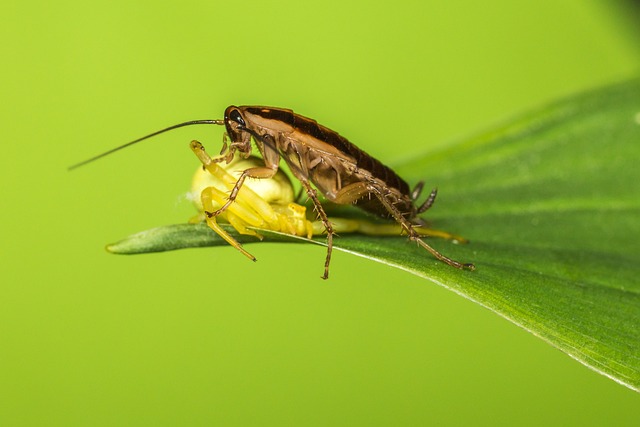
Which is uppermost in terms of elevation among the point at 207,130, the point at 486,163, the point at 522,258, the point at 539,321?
the point at 486,163

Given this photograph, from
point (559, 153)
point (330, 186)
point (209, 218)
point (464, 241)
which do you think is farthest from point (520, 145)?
point (209, 218)

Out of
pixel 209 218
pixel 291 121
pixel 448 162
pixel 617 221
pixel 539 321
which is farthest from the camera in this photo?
pixel 448 162

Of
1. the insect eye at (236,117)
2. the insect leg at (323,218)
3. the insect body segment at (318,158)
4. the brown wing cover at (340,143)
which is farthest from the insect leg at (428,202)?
the insect eye at (236,117)

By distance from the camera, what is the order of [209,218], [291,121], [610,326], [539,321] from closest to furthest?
[539,321] < [610,326] < [209,218] < [291,121]

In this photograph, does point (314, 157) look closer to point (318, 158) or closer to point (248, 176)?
point (318, 158)

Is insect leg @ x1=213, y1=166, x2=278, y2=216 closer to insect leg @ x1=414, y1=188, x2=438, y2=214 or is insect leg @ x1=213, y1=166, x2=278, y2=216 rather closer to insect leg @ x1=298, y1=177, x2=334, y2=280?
insect leg @ x1=298, y1=177, x2=334, y2=280

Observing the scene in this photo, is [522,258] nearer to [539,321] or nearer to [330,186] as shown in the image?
[539,321]

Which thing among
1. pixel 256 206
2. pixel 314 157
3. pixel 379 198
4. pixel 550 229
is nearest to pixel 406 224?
pixel 379 198
